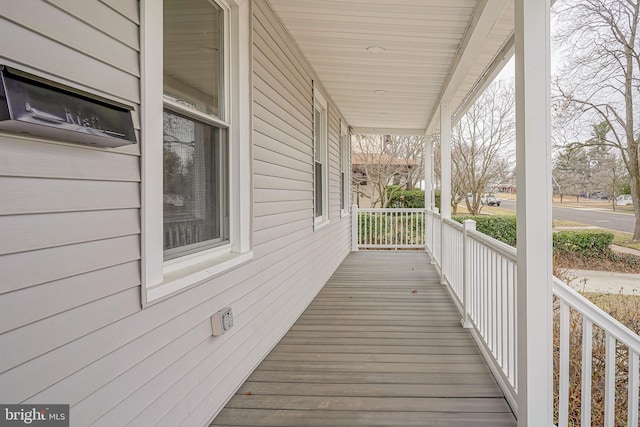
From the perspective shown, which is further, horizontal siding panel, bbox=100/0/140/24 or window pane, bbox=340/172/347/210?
window pane, bbox=340/172/347/210

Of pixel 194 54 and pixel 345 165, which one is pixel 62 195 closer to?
pixel 194 54

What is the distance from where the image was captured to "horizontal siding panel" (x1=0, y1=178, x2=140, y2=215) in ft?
3.26

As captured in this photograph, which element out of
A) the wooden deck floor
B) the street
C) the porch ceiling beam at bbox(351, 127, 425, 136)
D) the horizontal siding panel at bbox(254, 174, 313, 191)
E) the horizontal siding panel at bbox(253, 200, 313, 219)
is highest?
the porch ceiling beam at bbox(351, 127, 425, 136)

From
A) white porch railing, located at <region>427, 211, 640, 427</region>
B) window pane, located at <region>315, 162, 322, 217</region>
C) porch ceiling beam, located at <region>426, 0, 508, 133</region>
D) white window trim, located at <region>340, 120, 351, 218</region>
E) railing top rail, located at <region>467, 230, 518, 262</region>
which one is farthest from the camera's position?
white window trim, located at <region>340, 120, 351, 218</region>

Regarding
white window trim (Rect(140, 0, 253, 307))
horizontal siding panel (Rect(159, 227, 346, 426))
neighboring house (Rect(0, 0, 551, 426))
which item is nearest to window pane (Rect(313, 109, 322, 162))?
horizontal siding panel (Rect(159, 227, 346, 426))

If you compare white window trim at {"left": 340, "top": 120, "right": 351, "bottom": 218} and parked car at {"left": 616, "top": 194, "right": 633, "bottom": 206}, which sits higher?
white window trim at {"left": 340, "top": 120, "right": 351, "bottom": 218}

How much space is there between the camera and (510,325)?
7.76 ft

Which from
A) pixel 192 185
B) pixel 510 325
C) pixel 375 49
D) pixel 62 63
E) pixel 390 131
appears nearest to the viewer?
pixel 62 63

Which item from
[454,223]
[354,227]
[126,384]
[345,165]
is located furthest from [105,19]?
[354,227]

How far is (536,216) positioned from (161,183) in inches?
68.7

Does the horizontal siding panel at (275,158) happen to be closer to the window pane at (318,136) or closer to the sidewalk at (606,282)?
the window pane at (318,136)

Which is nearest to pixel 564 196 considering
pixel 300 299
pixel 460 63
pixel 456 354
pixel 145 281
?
pixel 456 354

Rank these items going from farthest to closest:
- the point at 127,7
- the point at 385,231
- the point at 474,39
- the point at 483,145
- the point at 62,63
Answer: the point at 385,231
the point at 483,145
the point at 474,39
the point at 127,7
the point at 62,63

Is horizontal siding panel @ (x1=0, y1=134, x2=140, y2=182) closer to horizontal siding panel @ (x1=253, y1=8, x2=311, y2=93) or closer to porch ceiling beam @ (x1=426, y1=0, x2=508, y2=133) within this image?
horizontal siding panel @ (x1=253, y1=8, x2=311, y2=93)
